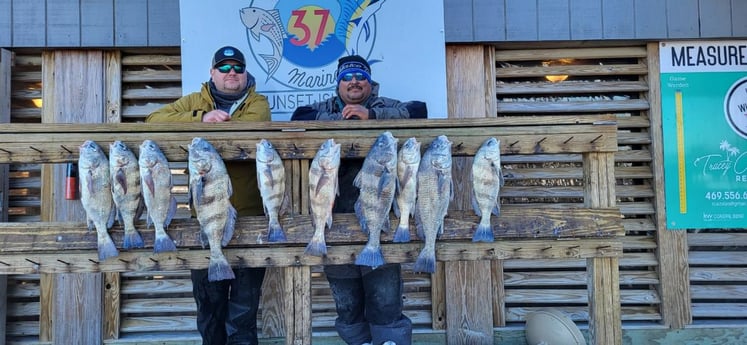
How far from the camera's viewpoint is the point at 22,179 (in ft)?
12.1

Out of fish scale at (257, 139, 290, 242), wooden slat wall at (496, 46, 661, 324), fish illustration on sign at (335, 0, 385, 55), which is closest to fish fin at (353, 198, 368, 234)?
fish scale at (257, 139, 290, 242)

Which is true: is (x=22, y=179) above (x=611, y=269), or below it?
above

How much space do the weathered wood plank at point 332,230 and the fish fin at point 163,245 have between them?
0.19ft

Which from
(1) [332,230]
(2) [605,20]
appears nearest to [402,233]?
(1) [332,230]

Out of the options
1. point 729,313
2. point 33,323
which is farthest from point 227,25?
point 729,313

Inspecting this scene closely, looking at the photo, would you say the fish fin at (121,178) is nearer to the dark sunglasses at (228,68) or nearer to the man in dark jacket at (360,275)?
the dark sunglasses at (228,68)

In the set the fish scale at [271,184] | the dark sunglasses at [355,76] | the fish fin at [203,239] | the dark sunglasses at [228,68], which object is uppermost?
the dark sunglasses at [228,68]

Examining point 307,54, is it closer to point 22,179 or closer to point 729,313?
point 22,179

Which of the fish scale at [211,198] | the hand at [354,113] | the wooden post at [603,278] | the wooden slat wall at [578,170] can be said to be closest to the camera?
the fish scale at [211,198]

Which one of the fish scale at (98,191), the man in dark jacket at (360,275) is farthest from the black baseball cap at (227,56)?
the fish scale at (98,191)

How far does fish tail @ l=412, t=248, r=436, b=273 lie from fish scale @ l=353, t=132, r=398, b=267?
0.59 feet

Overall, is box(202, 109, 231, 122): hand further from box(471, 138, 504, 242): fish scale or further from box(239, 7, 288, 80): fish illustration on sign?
box(471, 138, 504, 242): fish scale

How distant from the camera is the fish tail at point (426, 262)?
7.74 ft

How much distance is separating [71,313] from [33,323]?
39 centimetres
